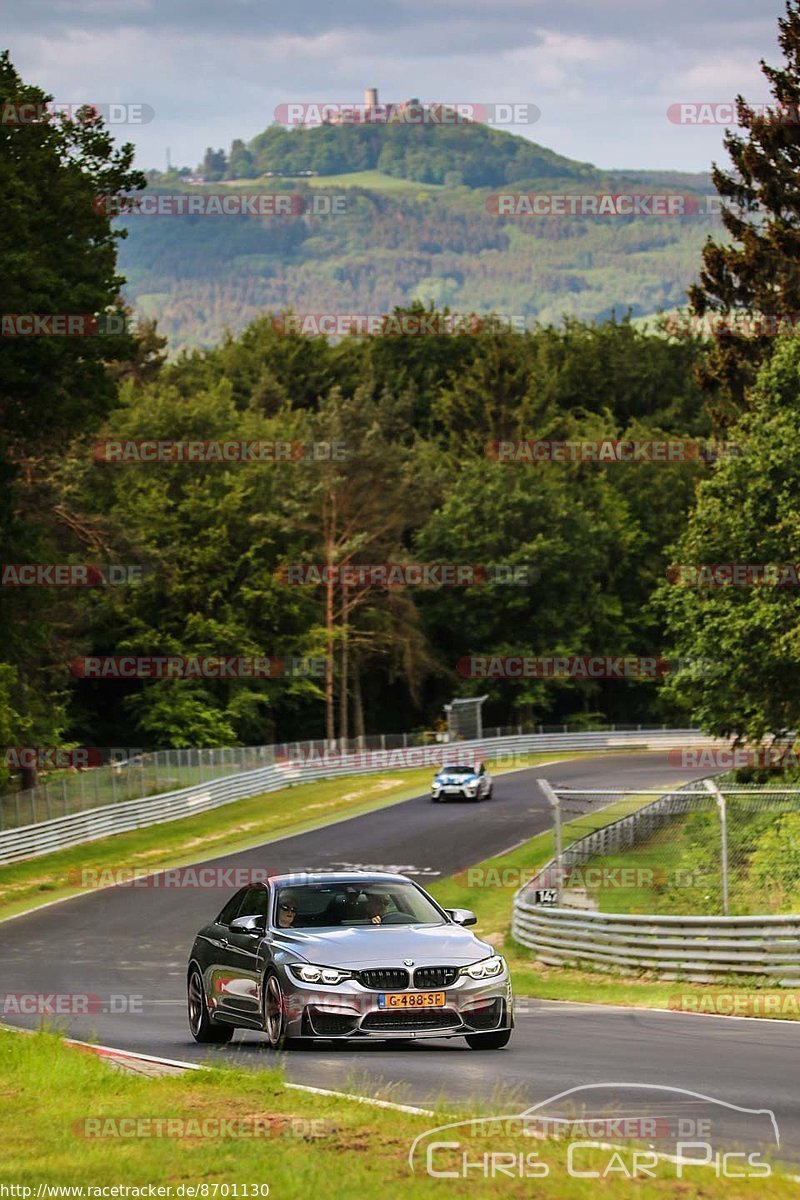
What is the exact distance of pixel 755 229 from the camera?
5191cm

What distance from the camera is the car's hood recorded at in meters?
13.7

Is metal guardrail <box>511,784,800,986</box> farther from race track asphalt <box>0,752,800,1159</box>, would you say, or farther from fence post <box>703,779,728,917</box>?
race track asphalt <box>0,752,800,1159</box>

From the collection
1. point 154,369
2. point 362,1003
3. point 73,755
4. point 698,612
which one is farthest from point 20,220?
point 154,369

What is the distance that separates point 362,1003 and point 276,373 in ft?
346

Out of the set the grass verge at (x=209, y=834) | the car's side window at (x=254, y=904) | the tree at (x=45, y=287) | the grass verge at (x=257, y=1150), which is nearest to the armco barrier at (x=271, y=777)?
the grass verge at (x=209, y=834)

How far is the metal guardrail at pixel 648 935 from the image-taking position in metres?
20.8

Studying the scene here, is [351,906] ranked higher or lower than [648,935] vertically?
higher

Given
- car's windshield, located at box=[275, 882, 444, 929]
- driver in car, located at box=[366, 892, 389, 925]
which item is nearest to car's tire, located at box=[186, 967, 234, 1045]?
car's windshield, located at box=[275, 882, 444, 929]

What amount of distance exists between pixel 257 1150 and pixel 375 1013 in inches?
202

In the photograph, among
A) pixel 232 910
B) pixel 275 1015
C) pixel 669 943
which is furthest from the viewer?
pixel 669 943

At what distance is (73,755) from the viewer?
259 ft

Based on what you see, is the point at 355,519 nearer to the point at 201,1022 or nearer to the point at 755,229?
the point at 755,229

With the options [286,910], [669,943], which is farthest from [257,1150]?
[669,943]

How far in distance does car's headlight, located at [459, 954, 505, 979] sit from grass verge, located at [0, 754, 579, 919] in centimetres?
2352
